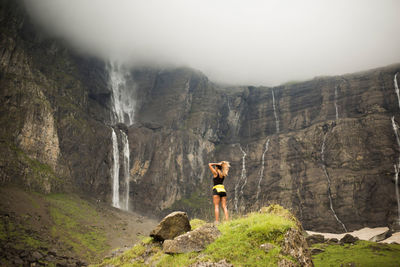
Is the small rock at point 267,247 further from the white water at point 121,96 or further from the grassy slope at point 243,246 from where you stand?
the white water at point 121,96

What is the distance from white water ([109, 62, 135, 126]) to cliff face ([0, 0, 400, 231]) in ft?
8.31

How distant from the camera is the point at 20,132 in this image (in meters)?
55.2

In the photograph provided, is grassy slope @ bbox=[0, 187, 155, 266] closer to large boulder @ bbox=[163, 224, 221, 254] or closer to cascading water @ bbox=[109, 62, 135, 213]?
cascading water @ bbox=[109, 62, 135, 213]

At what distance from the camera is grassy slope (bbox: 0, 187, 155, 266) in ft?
121

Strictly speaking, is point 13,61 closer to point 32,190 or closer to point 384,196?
point 32,190

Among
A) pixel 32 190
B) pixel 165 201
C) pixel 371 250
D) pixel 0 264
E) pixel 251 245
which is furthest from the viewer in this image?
pixel 165 201

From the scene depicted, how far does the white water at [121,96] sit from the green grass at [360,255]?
6910 centimetres

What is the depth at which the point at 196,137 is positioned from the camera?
327 feet

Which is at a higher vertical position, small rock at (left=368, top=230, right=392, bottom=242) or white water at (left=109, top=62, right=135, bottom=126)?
white water at (left=109, top=62, right=135, bottom=126)

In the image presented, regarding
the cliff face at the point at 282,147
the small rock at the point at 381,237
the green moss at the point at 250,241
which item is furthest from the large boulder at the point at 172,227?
the cliff face at the point at 282,147

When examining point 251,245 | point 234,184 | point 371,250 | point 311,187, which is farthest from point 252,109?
point 251,245

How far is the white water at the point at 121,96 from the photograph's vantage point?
95.0m

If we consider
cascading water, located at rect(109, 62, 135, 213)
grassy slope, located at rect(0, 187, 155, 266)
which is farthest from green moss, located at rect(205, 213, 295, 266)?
cascading water, located at rect(109, 62, 135, 213)

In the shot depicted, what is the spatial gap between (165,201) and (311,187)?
39.9m
